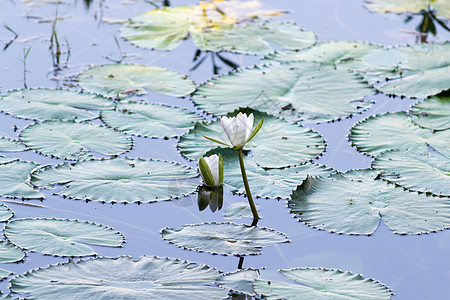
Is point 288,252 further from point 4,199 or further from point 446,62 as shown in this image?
point 446,62

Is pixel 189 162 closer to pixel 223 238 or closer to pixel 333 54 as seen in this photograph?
pixel 223 238

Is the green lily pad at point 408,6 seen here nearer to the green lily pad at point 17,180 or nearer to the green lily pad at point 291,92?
the green lily pad at point 291,92

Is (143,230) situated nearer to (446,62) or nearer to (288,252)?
(288,252)

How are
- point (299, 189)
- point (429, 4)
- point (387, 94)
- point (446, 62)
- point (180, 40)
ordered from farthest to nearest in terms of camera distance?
point (429, 4) < point (180, 40) < point (446, 62) < point (387, 94) < point (299, 189)

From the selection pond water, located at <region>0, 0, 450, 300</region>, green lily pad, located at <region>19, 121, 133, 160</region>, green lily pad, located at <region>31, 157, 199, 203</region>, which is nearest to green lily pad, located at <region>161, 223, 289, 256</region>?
pond water, located at <region>0, 0, 450, 300</region>

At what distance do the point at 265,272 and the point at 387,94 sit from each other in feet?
6.67

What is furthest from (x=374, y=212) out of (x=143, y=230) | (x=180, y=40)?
(x=180, y=40)

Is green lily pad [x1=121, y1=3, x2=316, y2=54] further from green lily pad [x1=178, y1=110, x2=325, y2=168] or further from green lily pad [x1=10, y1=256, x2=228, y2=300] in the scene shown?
green lily pad [x1=10, y1=256, x2=228, y2=300]

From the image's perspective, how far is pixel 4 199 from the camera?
2.94m

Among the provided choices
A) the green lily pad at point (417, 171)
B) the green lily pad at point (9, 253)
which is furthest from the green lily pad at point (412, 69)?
the green lily pad at point (9, 253)

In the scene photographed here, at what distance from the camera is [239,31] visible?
Result: 520 centimetres

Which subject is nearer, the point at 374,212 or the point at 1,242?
the point at 1,242

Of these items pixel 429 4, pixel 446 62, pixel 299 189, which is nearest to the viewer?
pixel 299 189

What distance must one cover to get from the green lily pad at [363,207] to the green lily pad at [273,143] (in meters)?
0.28
